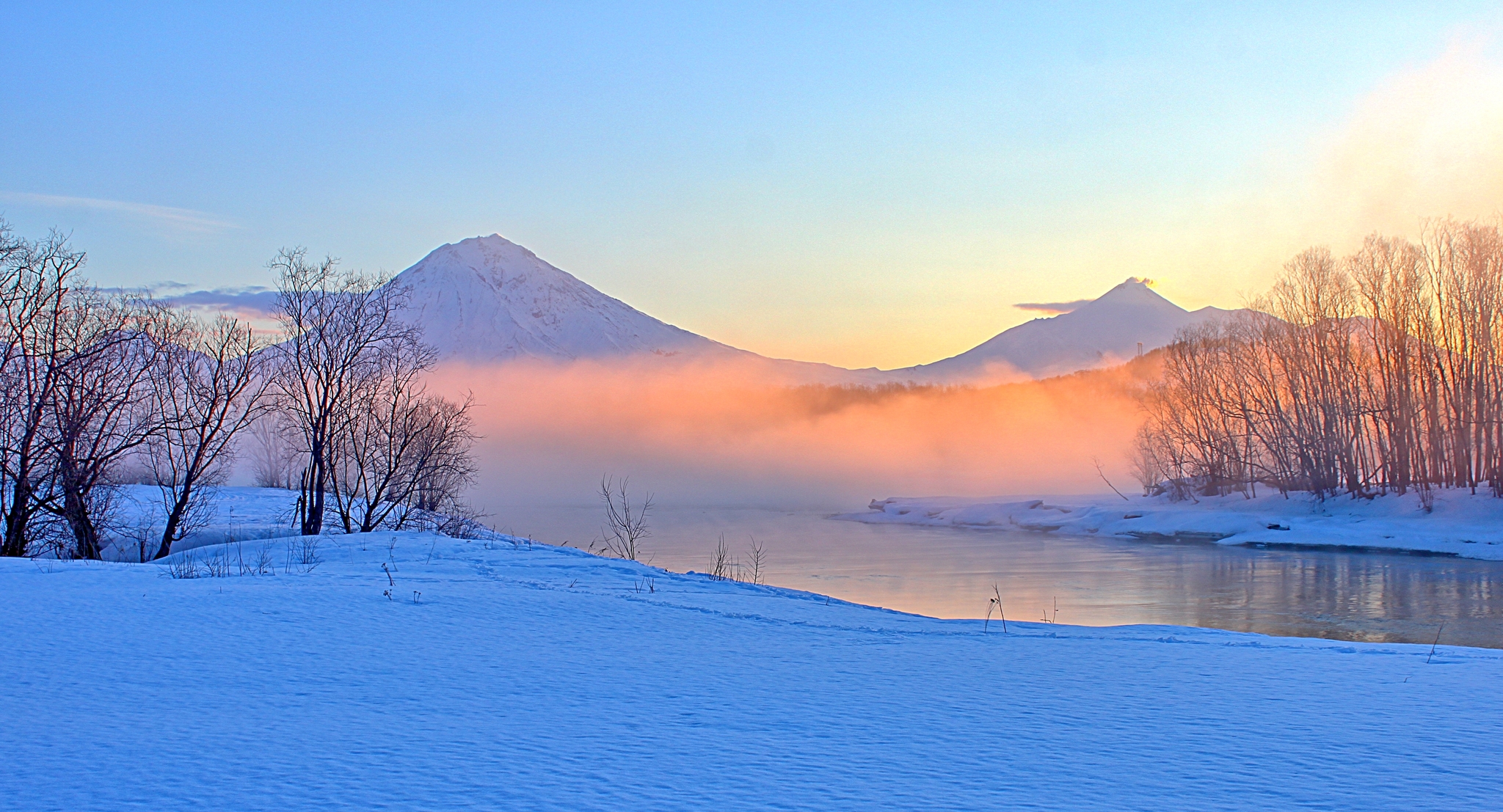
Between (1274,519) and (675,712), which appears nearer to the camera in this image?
(675,712)

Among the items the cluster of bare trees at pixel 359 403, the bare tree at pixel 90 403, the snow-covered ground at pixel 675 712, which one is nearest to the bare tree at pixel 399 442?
the cluster of bare trees at pixel 359 403

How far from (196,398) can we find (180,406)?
75 cm

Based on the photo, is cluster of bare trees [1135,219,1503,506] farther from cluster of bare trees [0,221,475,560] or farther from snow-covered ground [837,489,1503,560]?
cluster of bare trees [0,221,475,560]

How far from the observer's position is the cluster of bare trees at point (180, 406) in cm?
1653

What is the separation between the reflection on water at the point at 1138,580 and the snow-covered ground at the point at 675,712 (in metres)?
9.62

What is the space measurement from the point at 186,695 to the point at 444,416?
21251mm

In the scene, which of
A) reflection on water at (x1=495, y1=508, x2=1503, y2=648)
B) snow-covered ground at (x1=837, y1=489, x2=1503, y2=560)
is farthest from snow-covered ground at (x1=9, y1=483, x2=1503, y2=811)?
snow-covered ground at (x1=837, y1=489, x2=1503, y2=560)

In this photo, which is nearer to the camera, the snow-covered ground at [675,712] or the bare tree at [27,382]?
the snow-covered ground at [675,712]

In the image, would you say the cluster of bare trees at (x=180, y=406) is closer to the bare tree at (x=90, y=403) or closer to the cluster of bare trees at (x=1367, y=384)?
the bare tree at (x=90, y=403)

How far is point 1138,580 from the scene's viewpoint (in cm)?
2388

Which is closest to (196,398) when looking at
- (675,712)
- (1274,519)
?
(675,712)

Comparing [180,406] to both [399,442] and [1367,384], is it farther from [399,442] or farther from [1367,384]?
[1367,384]

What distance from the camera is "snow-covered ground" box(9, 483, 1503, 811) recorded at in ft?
11.0

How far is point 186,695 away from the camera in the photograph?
4.72m
